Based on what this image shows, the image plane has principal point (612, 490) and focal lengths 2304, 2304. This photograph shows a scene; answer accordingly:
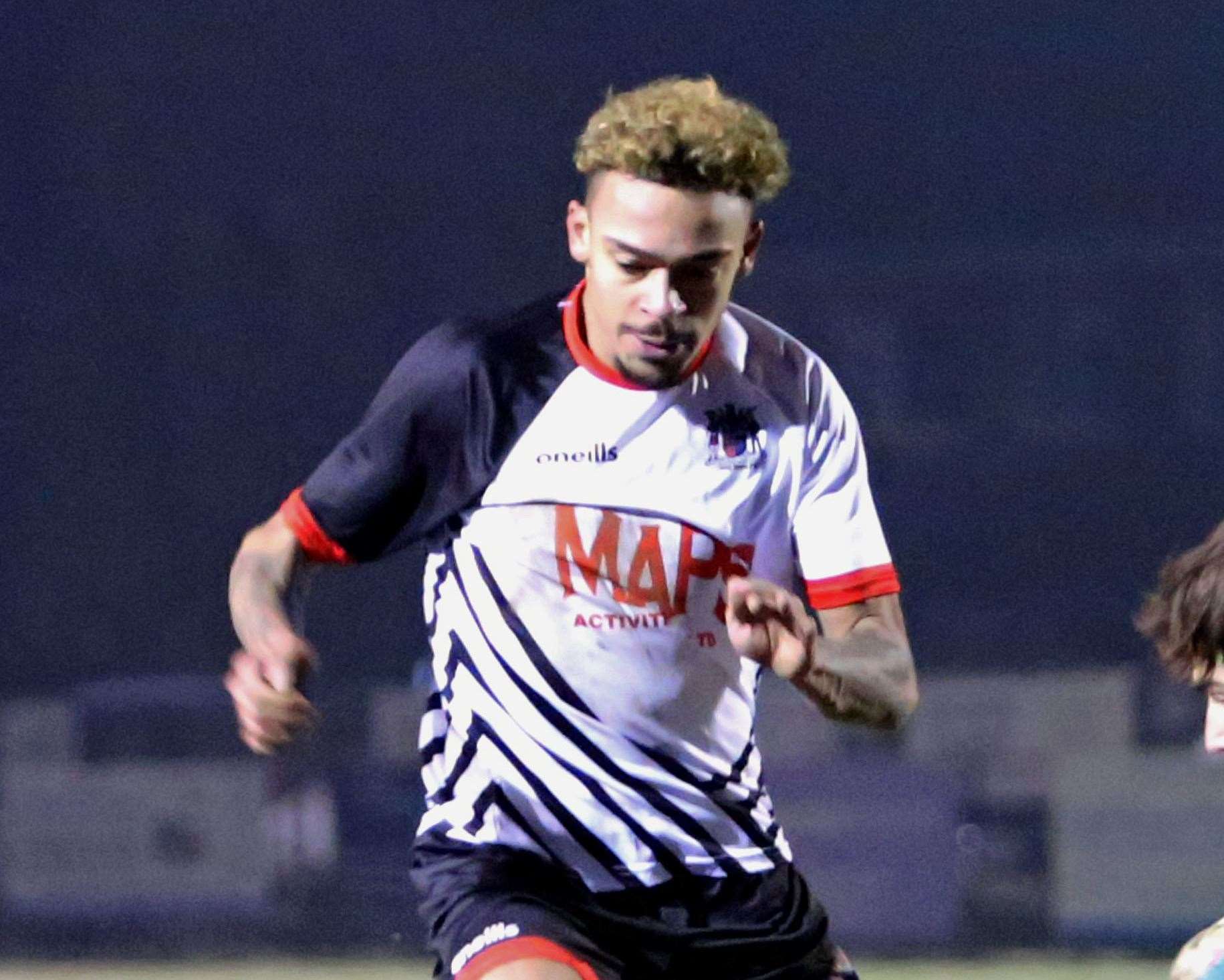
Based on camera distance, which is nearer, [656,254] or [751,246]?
→ [656,254]

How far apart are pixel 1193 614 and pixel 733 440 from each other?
0.57m

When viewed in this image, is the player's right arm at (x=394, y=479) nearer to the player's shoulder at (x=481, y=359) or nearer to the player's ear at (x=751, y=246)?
the player's shoulder at (x=481, y=359)

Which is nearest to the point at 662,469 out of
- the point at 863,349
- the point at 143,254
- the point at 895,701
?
the point at 895,701

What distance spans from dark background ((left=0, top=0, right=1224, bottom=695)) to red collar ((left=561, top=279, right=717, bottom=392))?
110 inches

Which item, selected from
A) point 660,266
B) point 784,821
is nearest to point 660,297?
point 660,266

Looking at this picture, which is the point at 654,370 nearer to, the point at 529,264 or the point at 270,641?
the point at 270,641

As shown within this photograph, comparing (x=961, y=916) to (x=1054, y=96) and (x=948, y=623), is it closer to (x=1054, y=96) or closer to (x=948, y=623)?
(x=948, y=623)

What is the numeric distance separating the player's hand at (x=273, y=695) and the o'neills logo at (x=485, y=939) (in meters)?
0.31

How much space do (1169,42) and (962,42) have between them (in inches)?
19.8

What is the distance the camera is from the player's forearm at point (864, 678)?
251cm

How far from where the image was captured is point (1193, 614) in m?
2.58

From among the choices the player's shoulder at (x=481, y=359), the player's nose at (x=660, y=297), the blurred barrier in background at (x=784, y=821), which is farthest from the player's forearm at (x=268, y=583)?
the blurred barrier in background at (x=784, y=821)

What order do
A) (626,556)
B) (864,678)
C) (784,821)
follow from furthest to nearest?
(784,821) → (626,556) → (864,678)

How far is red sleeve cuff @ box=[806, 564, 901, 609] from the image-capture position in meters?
2.74
